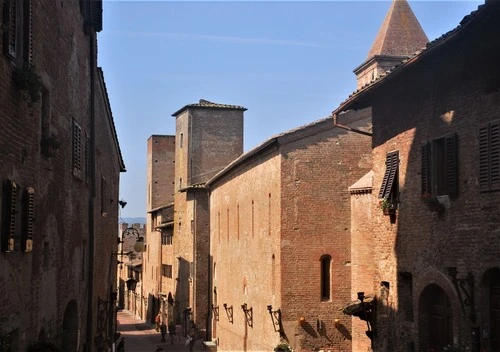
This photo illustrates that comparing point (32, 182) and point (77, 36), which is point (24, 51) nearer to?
point (32, 182)

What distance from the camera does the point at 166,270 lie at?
1998 inches

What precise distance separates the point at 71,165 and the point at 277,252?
10499 millimetres

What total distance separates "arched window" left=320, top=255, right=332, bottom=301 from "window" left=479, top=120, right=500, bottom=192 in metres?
11.6

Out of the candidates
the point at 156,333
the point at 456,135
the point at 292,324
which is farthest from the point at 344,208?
the point at 156,333

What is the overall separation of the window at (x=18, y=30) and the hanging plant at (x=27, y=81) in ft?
0.56

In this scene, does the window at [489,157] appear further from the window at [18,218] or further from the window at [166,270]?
the window at [166,270]

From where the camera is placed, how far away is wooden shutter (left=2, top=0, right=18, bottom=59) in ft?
28.5

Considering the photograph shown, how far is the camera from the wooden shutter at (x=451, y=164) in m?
12.9

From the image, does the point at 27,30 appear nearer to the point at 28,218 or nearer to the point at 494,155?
the point at 28,218

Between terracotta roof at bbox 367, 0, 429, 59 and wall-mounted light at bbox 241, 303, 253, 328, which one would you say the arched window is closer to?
wall-mounted light at bbox 241, 303, 253, 328

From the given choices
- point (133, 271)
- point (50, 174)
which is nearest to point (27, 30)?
point (50, 174)

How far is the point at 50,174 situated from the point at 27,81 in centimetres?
299

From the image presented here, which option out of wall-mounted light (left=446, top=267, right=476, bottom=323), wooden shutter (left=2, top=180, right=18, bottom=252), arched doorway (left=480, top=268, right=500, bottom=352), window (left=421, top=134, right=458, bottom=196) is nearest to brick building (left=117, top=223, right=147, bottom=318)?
window (left=421, top=134, right=458, bottom=196)

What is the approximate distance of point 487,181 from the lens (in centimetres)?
1192
